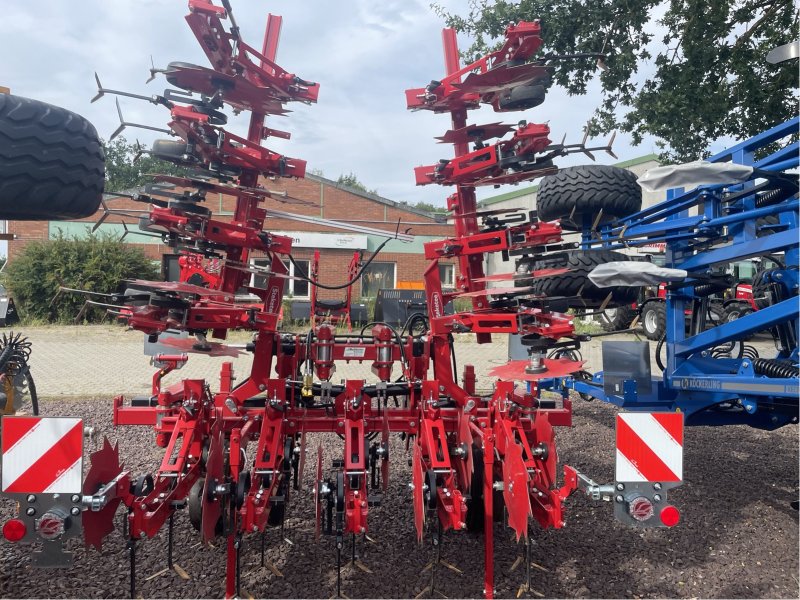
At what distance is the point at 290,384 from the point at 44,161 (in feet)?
6.63

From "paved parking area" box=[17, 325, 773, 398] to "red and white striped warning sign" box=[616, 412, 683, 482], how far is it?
506 centimetres

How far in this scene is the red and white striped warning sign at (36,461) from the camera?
2.54 meters

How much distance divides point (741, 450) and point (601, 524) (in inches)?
116

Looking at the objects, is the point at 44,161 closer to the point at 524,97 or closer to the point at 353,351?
the point at 353,351

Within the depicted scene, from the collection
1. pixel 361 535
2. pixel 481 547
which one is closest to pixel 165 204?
pixel 361 535

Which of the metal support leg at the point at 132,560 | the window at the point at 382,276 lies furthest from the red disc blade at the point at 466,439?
the window at the point at 382,276

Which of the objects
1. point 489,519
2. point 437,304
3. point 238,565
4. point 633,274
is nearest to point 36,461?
point 238,565

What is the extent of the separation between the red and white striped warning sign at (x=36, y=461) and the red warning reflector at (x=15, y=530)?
0.13 metres

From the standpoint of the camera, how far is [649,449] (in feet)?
9.44

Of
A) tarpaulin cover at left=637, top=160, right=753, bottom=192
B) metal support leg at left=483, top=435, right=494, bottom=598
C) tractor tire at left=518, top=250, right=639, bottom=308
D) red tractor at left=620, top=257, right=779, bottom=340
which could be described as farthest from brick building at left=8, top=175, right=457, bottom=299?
metal support leg at left=483, top=435, right=494, bottom=598

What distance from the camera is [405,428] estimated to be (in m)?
3.88

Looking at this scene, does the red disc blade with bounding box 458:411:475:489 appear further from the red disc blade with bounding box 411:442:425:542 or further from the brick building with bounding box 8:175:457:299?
the brick building with bounding box 8:175:457:299

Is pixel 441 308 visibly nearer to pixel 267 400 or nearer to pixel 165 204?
pixel 267 400

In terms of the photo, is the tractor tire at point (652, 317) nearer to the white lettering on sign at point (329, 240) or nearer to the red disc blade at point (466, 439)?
the red disc blade at point (466, 439)
